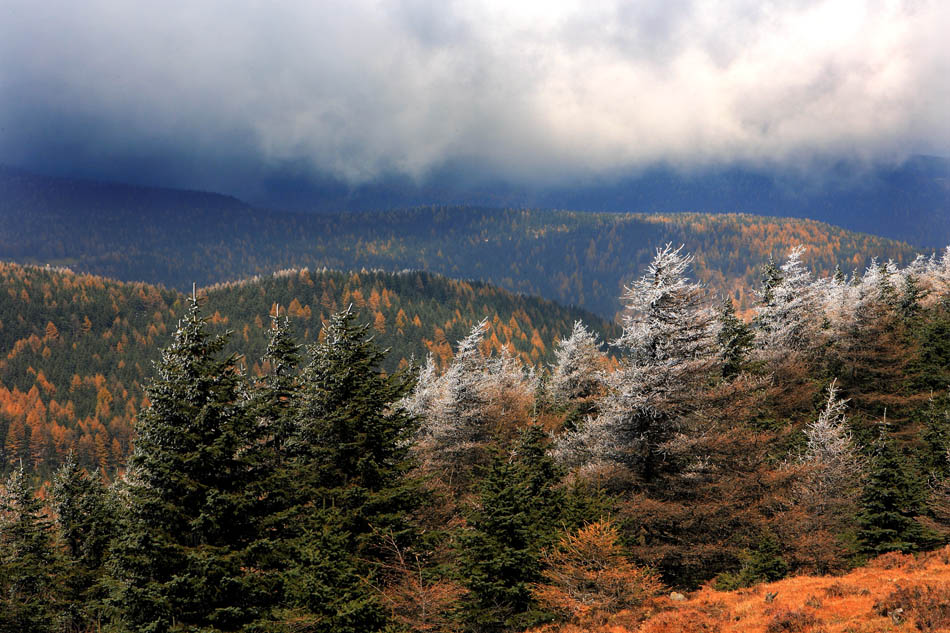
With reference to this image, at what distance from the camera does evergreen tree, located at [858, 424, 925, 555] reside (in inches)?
822

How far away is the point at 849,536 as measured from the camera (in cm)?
2284

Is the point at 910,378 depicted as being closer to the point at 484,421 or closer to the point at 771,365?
the point at 771,365

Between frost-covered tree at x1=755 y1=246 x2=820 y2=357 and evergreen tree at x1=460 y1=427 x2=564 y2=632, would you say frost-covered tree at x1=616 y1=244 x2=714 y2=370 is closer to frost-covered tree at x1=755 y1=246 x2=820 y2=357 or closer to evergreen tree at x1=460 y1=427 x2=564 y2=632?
evergreen tree at x1=460 y1=427 x2=564 y2=632

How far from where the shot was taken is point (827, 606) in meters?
14.3

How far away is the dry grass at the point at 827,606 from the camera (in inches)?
487

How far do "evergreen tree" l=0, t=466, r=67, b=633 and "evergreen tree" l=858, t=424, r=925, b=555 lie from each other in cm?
4506

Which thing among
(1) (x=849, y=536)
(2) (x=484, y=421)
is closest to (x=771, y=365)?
(1) (x=849, y=536)

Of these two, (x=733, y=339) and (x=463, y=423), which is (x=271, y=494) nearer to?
(x=463, y=423)

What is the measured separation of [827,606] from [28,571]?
44.4 m

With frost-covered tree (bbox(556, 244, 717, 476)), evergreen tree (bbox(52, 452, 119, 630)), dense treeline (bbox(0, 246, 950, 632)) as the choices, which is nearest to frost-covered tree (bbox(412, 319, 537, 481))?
dense treeline (bbox(0, 246, 950, 632))

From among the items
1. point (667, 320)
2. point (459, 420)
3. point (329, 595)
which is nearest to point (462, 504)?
point (329, 595)

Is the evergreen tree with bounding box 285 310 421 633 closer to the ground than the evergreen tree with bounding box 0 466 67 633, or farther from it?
farther from it

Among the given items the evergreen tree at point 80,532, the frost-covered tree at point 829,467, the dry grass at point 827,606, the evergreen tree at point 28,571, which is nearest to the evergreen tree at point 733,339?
the frost-covered tree at point 829,467

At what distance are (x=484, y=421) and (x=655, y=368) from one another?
1823 cm
